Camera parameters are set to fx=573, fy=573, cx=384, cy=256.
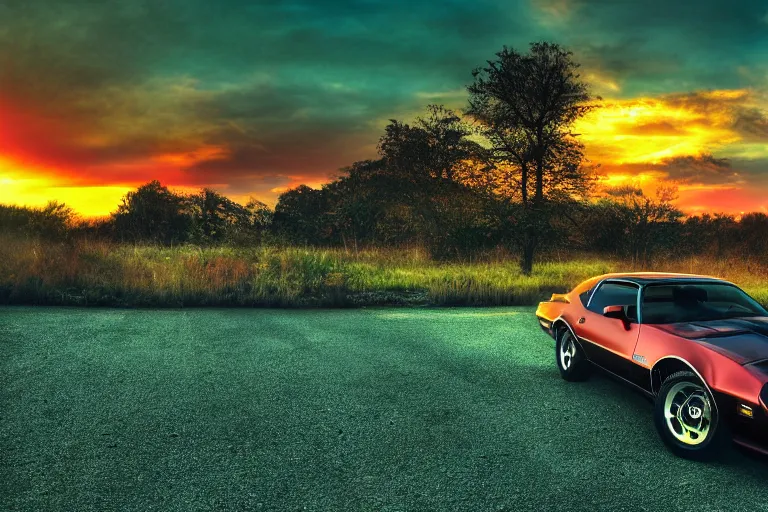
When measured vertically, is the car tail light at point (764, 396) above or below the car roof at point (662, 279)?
below

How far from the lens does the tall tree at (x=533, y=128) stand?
1948cm

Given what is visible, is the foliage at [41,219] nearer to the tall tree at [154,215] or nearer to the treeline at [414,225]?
the treeline at [414,225]

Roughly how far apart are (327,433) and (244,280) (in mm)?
9640

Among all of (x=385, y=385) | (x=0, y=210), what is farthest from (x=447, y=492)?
(x=0, y=210)

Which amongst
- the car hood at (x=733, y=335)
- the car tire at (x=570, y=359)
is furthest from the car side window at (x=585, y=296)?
the car hood at (x=733, y=335)

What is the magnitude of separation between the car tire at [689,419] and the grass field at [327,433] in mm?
129

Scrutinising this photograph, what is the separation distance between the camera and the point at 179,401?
544 centimetres

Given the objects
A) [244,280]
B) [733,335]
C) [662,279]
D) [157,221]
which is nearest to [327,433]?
[733,335]

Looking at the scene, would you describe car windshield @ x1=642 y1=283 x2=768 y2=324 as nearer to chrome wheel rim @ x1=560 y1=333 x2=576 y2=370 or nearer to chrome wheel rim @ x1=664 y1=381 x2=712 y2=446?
chrome wheel rim @ x1=664 y1=381 x2=712 y2=446

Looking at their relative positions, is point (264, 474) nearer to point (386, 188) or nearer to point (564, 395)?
point (564, 395)

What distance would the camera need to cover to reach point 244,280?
13.8m

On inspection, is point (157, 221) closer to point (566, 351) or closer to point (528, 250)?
point (528, 250)

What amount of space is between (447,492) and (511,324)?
708 centimetres

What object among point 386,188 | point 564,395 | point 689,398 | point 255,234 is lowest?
point 564,395
